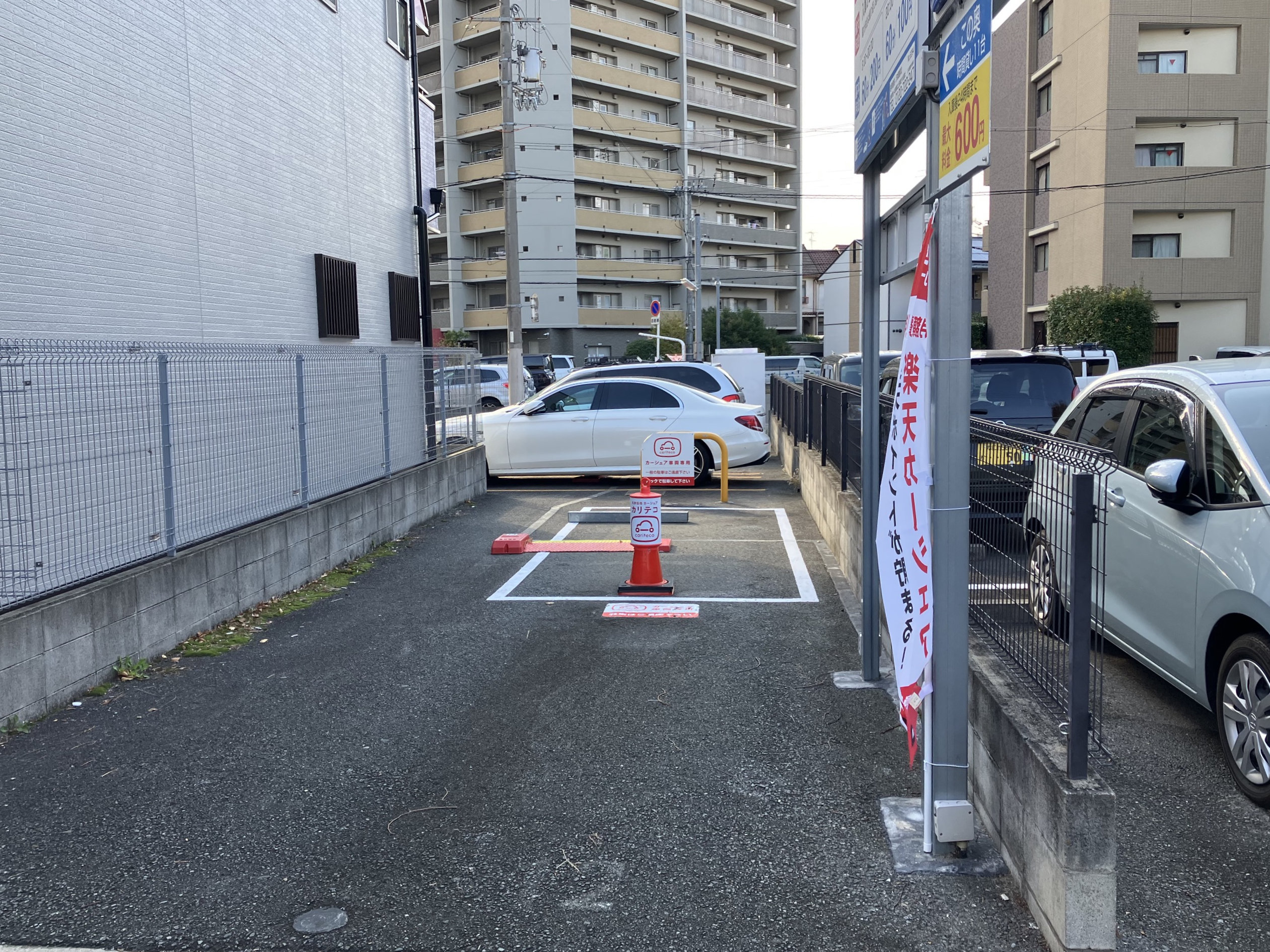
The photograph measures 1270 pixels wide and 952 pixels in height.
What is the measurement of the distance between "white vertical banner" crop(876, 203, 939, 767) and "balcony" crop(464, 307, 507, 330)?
187 ft

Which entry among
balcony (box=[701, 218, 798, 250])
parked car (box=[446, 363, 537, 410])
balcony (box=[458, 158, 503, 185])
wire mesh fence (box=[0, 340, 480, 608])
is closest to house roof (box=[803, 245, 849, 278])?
balcony (box=[701, 218, 798, 250])

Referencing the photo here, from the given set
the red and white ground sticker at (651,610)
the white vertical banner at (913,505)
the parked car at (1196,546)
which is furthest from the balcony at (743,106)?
the white vertical banner at (913,505)

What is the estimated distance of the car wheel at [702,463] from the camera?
14.9 metres

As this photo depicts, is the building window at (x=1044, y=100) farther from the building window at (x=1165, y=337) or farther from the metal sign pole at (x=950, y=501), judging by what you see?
the metal sign pole at (x=950, y=501)

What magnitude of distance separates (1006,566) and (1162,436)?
4.81 ft

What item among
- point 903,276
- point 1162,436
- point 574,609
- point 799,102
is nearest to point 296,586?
point 574,609

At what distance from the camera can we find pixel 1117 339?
32500 mm

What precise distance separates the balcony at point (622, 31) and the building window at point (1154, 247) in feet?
119

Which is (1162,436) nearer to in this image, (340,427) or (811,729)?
(811,729)

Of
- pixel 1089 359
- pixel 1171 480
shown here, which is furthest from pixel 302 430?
pixel 1089 359

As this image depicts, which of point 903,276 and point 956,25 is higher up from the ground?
point 956,25

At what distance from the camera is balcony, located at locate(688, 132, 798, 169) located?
219 ft

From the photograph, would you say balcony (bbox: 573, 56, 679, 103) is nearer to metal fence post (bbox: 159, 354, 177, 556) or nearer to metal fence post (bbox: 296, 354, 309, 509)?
metal fence post (bbox: 296, 354, 309, 509)

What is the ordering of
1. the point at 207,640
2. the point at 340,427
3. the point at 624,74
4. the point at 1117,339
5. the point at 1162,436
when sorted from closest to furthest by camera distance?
the point at 1162,436, the point at 207,640, the point at 340,427, the point at 1117,339, the point at 624,74
